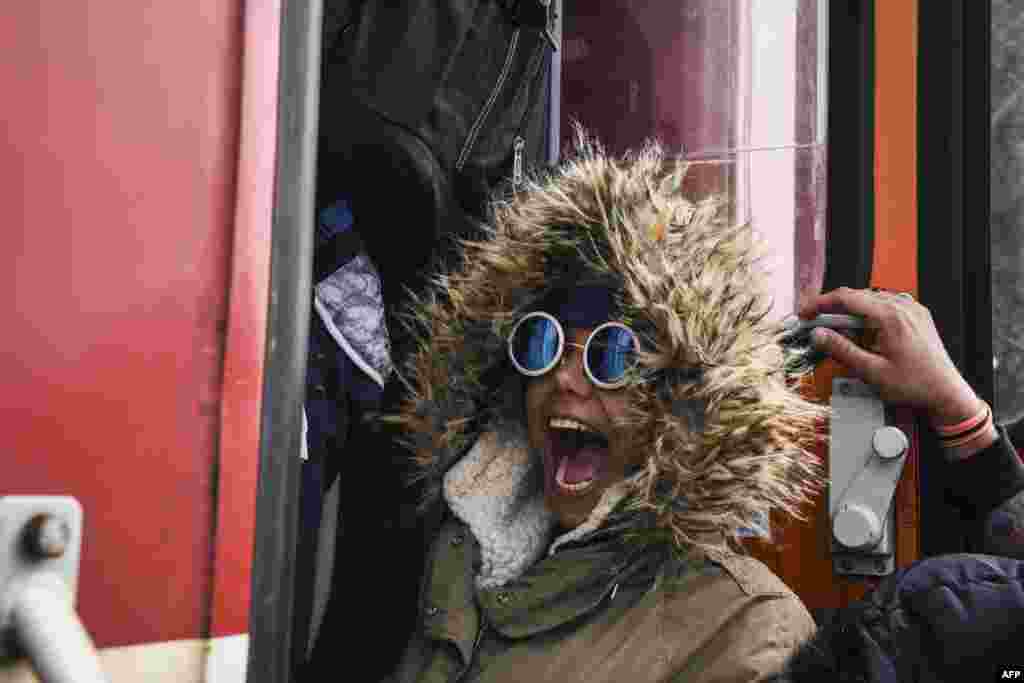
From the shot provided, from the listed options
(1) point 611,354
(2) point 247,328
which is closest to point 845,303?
(1) point 611,354

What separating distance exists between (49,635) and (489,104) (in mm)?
1473

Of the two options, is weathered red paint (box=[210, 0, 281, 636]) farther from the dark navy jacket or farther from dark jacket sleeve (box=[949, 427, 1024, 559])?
dark jacket sleeve (box=[949, 427, 1024, 559])

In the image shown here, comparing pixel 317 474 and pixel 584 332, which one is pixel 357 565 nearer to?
pixel 317 474

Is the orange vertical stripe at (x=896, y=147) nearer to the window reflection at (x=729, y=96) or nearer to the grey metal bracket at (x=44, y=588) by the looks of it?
the window reflection at (x=729, y=96)

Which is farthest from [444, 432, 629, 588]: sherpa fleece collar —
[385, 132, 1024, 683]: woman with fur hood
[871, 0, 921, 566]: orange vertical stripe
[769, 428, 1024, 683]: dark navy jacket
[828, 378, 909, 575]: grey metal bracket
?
[871, 0, 921, 566]: orange vertical stripe

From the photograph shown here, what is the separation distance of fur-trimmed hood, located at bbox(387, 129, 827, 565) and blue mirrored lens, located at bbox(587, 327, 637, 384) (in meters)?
0.03

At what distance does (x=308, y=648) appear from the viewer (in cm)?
166

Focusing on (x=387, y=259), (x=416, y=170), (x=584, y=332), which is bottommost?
(x=584, y=332)

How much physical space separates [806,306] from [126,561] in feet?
4.32

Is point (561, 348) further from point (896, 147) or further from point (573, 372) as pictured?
point (896, 147)

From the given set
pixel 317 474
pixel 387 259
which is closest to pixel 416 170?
pixel 387 259

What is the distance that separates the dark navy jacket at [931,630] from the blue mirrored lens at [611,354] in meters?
0.51

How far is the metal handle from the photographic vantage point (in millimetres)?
485

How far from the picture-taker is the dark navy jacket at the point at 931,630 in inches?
41.3
